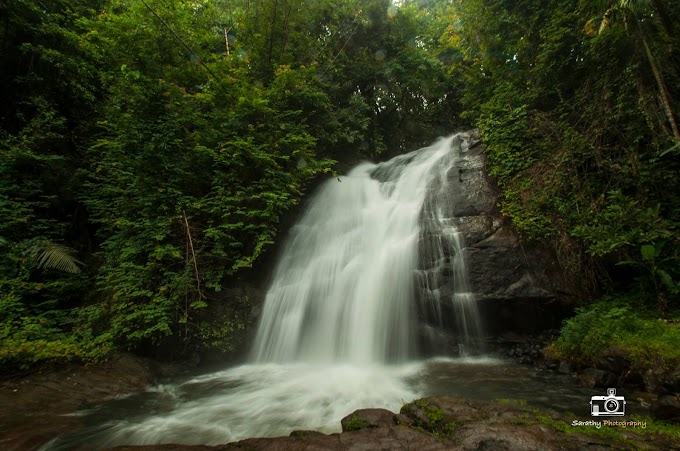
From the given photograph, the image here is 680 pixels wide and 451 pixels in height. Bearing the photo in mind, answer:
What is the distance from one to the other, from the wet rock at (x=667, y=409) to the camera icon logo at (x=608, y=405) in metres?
0.30

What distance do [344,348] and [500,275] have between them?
11.1 ft

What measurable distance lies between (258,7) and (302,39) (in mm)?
1905

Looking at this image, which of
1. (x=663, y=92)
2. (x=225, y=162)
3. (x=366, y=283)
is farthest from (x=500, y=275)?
(x=225, y=162)

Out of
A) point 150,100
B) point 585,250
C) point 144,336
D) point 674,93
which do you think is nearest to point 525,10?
point 674,93

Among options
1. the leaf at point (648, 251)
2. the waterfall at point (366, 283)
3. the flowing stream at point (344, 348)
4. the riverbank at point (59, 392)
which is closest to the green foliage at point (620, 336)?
the flowing stream at point (344, 348)

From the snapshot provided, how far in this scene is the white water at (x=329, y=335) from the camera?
4.00 m

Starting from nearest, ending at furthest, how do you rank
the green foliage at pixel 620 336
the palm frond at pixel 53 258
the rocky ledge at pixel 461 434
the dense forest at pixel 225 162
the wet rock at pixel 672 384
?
the rocky ledge at pixel 461 434 < the wet rock at pixel 672 384 < the green foliage at pixel 620 336 < the dense forest at pixel 225 162 < the palm frond at pixel 53 258

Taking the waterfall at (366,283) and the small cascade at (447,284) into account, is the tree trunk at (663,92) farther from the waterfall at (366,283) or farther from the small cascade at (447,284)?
the waterfall at (366,283)

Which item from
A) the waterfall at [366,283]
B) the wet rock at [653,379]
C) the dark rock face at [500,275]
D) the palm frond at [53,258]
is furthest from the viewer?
the palm frond at [53,258]

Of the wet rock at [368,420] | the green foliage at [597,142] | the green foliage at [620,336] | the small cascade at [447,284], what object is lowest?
the wet rock at [368,420]

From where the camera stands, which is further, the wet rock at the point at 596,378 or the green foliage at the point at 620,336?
the wet rock at the point at 596,378

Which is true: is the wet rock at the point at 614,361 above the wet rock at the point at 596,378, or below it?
above

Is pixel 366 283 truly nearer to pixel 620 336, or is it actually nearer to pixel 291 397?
pixel 291 397

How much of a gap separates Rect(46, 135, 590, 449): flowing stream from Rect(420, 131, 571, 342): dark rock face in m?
0.15
